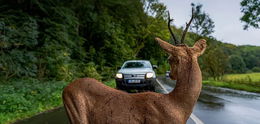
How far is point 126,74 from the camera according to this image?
10164mm

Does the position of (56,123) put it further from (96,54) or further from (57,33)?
(96,54)

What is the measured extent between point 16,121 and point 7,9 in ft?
27.1

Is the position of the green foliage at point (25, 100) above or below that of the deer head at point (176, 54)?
below

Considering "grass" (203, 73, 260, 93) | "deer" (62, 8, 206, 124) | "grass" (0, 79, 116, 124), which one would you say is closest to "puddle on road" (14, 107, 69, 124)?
"grass" (0, 79, 116, 124)

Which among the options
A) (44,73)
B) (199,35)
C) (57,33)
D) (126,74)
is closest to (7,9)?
(57,33)

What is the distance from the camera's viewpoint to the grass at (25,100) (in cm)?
600

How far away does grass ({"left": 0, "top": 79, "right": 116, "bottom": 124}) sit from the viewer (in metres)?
6.00

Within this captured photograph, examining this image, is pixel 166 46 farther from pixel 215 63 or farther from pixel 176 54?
pixel 215 63

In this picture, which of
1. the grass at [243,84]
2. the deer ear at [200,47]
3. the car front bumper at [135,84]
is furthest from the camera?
the grass at [243,84]

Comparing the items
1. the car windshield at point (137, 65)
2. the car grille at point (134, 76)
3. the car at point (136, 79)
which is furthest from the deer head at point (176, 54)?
the car windshield at point (137, 65)

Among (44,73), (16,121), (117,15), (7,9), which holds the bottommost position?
→ (16,121)

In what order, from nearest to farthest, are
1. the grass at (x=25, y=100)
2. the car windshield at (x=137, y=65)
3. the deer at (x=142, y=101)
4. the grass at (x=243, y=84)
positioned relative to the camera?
the deer at (x=142, y=101) → the grass at (x=25, y=100) → the car windshield at (x=137, y=65) → the grass at (x=243, y=84)

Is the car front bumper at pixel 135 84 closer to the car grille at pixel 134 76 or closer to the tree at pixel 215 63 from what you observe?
the car grille at pixel 134 76

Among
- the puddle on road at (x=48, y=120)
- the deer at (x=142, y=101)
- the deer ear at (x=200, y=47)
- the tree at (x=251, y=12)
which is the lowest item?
the puddle on road at (x=48, y=120)
